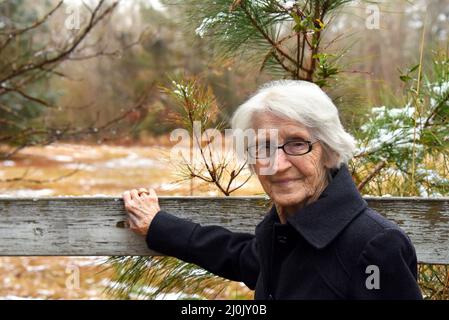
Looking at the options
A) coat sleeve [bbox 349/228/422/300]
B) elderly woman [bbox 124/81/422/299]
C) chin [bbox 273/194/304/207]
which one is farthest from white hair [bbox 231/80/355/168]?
coat sleeve [bbox 349/228/422/300]

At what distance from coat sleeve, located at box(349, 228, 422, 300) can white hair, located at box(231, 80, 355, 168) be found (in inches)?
12.1

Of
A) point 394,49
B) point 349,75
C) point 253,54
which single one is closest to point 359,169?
point 349,75

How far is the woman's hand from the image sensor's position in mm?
1981

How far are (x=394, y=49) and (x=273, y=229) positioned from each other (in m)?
24.0

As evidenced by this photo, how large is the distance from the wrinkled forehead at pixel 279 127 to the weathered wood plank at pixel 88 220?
0.41m

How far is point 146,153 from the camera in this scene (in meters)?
19.0

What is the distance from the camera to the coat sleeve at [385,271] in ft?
4.80

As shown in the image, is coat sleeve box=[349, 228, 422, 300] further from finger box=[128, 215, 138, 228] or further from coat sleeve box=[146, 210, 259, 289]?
finger box=[128, 215, 138, 228]

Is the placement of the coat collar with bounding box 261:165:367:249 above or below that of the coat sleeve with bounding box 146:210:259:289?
above

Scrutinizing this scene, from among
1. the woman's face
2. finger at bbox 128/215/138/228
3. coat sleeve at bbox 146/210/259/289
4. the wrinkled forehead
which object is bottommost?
coat sleeve at bbox 146/210/259/289

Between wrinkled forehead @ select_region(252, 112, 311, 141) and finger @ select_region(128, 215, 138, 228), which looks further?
finger @ select_region(128, 215, 138, 228)

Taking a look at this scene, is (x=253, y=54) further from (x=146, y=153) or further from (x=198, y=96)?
(x=146, y=153)

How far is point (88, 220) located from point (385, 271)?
1.04 m

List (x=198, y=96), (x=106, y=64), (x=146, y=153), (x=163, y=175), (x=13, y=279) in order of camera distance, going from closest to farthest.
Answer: (x=198, y=96) → (x=13, y=279) → (x=163, y=175) → (x=146, y=153) → (x=106, y=64)
